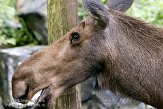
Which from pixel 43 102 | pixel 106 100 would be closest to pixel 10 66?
pixel 106 100

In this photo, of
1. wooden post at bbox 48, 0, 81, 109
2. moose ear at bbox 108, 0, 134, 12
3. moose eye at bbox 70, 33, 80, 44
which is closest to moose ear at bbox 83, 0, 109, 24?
moose eye at bbox 70, 33, 80, 44

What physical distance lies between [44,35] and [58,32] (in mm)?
3702

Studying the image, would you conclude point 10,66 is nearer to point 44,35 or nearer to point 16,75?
point 44,35

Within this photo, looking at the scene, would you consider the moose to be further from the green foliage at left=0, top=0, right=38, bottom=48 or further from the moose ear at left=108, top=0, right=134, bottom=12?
the green foliage at left=0, top=0, right=38, bottom=48

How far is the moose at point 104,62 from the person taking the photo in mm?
4566

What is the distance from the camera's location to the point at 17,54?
310 inches

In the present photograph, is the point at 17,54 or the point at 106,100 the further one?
the point at 17,54

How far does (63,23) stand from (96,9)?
2.62ft

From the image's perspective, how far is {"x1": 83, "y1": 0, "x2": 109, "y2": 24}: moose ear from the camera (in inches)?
173

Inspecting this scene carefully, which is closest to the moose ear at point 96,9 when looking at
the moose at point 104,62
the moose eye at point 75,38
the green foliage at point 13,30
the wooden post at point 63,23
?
the moose at point 104,62

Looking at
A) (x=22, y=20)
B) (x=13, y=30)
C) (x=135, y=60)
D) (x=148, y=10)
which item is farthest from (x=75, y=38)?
(x=22, y=20)

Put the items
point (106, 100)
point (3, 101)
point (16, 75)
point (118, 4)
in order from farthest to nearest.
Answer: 1. point (3, 101)
2. point (106, 100)
3. point (118, 4)
4. point (16, 75)

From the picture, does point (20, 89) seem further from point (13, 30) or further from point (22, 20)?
point (22, 20)

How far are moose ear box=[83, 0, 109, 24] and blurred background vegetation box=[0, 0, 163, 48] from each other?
288 cm
